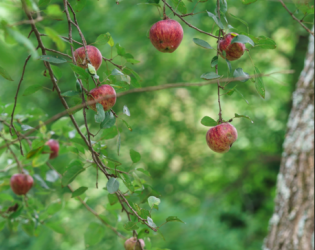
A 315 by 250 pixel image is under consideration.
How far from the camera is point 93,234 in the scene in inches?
36.0

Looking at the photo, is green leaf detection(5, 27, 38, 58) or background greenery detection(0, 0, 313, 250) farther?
background greenery detection(0, 0, 313, 250)

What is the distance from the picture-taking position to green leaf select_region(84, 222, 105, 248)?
905 mm

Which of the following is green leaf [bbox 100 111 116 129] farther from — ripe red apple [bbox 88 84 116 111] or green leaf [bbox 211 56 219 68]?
green leaf [bbox 211 56 219 68]

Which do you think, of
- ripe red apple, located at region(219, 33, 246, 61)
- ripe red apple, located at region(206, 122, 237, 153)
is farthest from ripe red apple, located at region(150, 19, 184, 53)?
ripe red apple, located at region(206, 122, 237, 153)

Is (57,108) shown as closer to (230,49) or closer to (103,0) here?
(103,0)

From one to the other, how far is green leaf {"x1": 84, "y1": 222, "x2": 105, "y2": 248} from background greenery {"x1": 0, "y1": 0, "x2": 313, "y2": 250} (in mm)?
1289

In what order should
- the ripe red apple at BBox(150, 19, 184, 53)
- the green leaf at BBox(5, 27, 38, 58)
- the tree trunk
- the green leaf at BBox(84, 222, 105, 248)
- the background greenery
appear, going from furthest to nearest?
the background greenery
the tree trunk
the green leaf at BBox(84, 222, 105, 248)
the ripe red apple at BBox(150, 19, 184, 53)
the green leaf at BBox(5, 27, 38, 58)

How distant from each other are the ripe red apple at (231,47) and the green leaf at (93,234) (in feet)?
1.91

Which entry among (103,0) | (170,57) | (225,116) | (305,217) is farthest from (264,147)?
(103,0)

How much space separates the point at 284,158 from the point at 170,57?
1.68 metres

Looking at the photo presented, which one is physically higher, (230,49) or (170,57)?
(230,49)

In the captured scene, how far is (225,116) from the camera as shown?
3537 mm

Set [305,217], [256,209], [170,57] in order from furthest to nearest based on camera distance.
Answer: [256,209], [170,57], [305,217]

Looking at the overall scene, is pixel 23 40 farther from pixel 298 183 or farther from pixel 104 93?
pixel 298 183
